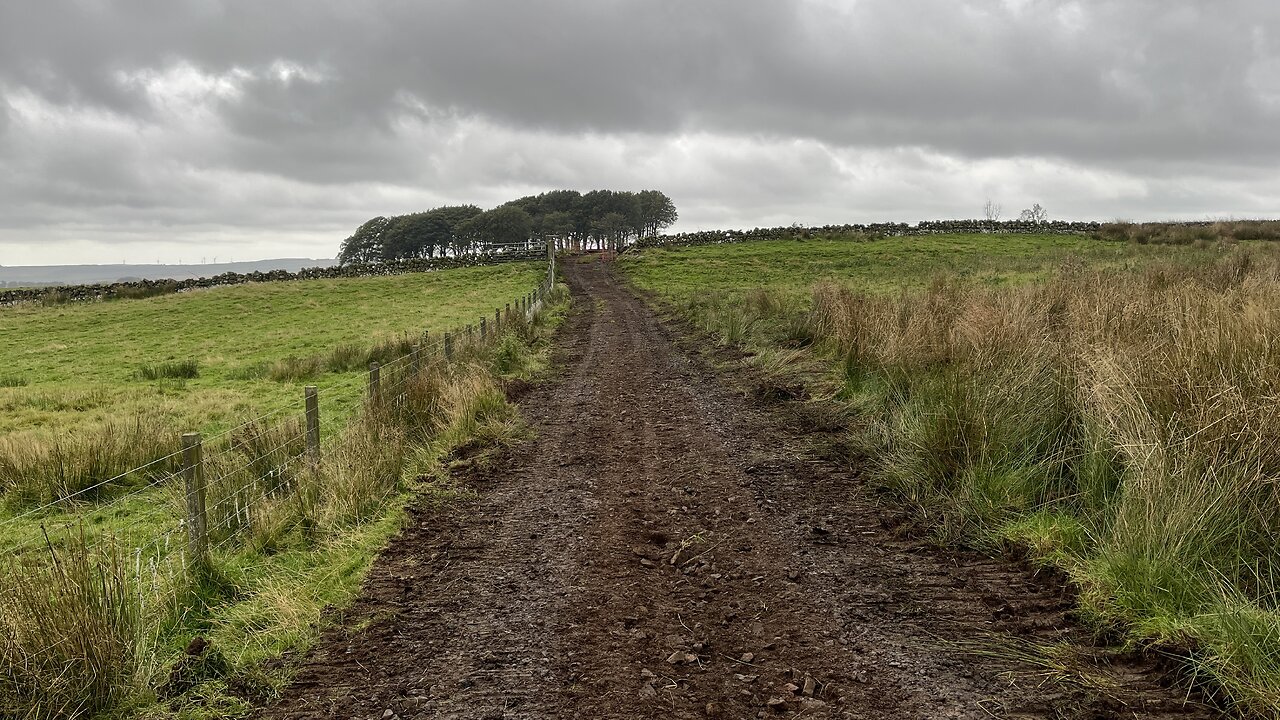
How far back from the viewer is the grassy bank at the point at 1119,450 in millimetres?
3469

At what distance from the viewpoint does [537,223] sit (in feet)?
340

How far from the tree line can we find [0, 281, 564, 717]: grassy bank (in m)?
86.2

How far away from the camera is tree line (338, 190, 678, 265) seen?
96.6 metres

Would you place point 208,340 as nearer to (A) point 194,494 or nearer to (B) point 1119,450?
(A) point 194,494

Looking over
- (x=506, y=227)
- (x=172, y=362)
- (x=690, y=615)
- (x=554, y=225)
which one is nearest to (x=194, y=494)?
(x=690, y=615)

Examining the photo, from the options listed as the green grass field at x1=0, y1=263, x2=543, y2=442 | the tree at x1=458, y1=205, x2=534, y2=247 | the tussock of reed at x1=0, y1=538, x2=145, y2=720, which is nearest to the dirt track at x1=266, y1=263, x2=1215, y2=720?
the tussock of reed at x1=0, y1=538, x2=145, y2=720

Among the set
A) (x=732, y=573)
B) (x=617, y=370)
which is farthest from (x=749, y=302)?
(x=732, y=573)

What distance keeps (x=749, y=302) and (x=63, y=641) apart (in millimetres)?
17244

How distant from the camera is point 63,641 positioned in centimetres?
327

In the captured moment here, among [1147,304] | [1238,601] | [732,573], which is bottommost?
[732,573]

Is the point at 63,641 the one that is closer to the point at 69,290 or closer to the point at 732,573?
the point at 732,573

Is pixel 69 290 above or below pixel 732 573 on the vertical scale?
above

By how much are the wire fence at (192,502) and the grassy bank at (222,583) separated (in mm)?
28

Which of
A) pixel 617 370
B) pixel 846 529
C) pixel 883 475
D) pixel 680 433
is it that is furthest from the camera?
pixel 617 370
